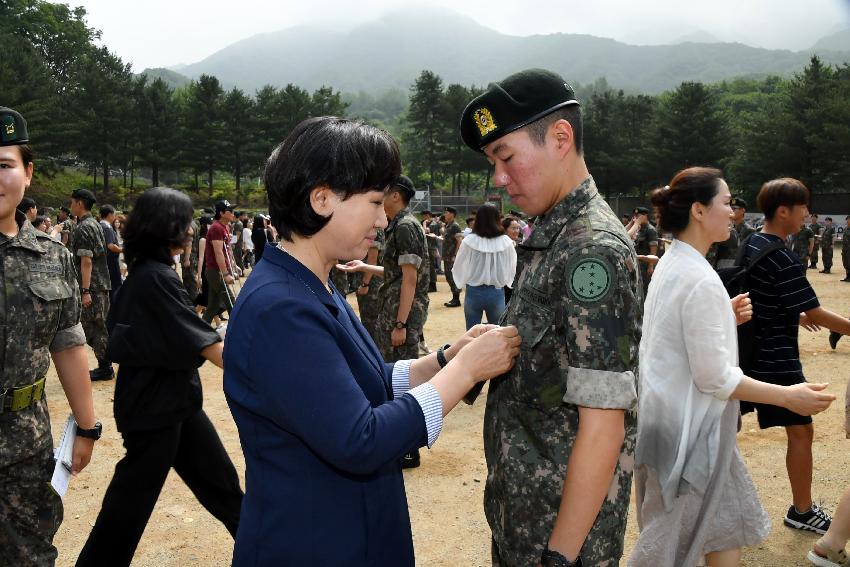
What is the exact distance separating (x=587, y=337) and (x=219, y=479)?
245 cm

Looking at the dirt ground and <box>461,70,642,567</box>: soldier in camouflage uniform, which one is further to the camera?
the dirt ground

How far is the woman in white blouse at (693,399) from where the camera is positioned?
2674 mm

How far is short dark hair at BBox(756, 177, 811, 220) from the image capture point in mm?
3828

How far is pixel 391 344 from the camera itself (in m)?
5.54

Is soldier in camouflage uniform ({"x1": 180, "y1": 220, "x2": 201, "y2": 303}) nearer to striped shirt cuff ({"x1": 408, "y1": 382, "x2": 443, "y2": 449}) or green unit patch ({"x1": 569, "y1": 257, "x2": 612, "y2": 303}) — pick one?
striped shirt cuff ({"x1": 408, "y1": 382, "x2": 443, "y2": 449})

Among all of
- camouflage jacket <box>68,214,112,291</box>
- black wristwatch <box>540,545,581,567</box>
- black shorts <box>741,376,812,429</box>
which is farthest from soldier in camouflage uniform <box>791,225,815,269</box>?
black wristwatch <box>540,545,581,567</box>

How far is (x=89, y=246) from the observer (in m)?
7.91

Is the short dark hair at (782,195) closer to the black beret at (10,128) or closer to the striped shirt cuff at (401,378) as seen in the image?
the striped shirt cuff at (401,378)

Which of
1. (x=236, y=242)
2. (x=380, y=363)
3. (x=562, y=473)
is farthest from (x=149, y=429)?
(x=236, y=242)

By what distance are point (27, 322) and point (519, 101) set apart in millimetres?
2124

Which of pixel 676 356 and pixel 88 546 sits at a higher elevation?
pixel 676 356

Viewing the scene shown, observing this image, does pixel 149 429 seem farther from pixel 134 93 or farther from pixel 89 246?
pixel 134 93

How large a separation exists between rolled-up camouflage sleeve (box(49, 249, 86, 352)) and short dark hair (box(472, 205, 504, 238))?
18.2 feet

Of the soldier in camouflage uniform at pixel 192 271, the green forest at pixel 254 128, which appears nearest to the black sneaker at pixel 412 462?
the soldier in camouflage uniform at pixel 192 271
